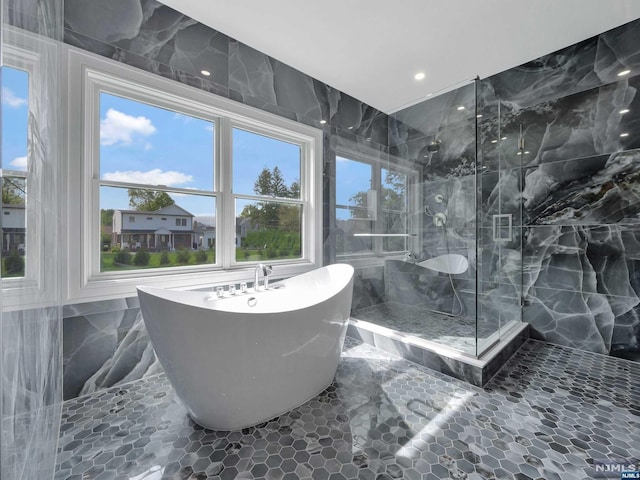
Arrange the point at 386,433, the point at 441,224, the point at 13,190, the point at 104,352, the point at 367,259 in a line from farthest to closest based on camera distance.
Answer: the point at 367,259 < the point at 441,224 < the point at 104,352 < the point at 386,433 < the point at 13,190

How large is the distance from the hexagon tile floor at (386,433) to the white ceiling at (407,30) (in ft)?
8.66

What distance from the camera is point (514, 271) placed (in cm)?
255

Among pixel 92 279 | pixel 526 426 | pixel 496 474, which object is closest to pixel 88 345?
pixel 92 279

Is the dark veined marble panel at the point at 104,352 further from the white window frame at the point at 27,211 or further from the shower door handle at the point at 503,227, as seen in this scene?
the shower door handle at the point at 503,227

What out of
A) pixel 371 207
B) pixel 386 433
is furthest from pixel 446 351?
pixel 371 207

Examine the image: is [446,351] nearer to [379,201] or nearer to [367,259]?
[367,259]

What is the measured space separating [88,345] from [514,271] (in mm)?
3454

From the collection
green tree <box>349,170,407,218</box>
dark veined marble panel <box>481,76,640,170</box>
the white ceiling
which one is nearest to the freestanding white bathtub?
green tree <box>349,170,407,218</box>

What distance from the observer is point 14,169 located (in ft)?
2.12

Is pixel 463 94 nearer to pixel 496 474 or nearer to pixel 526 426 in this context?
pixel 526 426

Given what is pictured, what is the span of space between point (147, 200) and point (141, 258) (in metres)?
0.43

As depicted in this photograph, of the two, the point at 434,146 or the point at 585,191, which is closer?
the point at 585,191

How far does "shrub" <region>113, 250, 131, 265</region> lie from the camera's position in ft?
5.96

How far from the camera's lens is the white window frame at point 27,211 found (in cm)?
57
